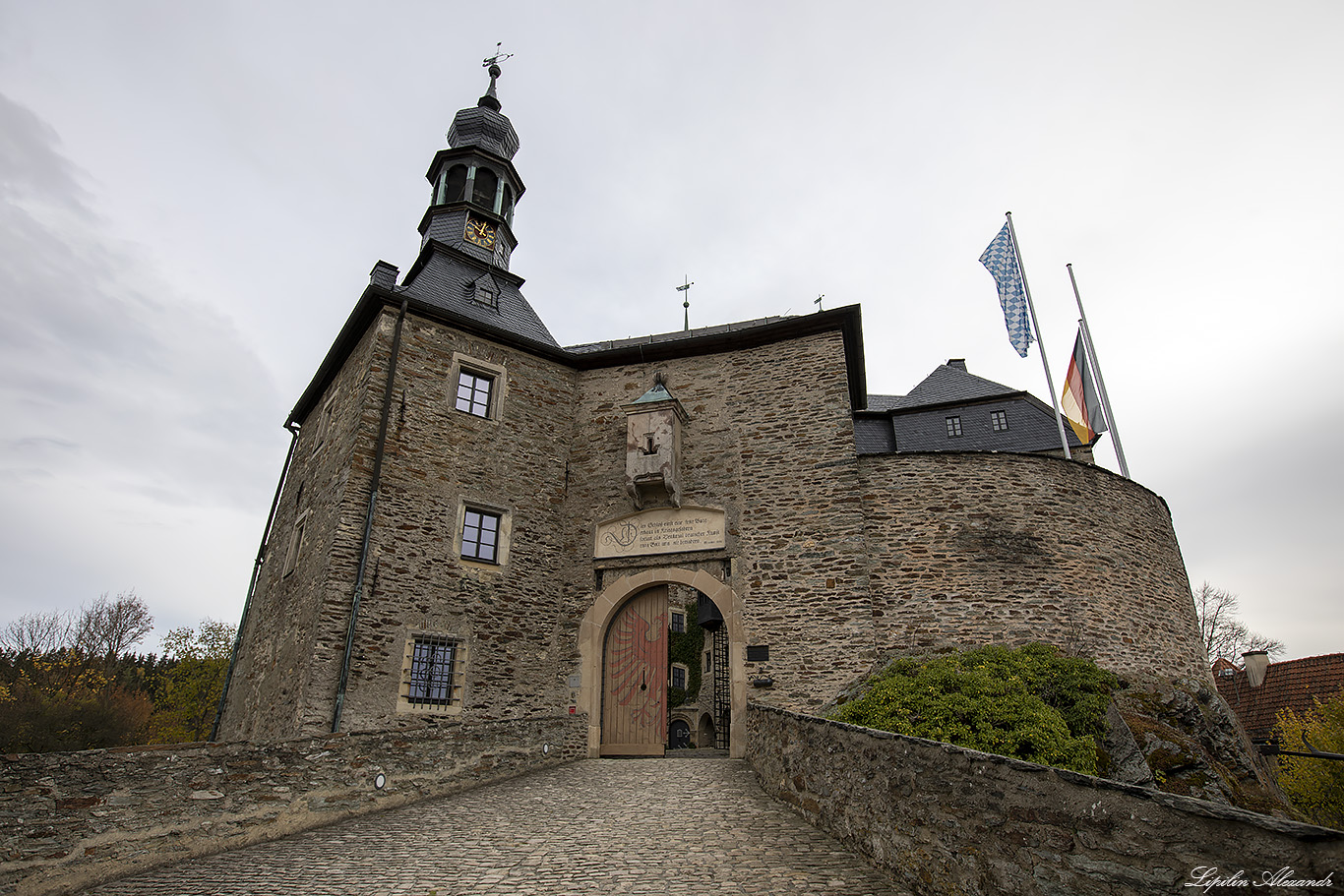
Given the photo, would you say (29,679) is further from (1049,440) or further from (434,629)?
(1049,440)

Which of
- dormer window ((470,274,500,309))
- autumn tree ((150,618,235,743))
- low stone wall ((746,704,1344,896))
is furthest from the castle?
autumn tree ((150,618,235,743))

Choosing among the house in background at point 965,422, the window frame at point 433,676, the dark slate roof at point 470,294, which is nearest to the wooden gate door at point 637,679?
the window frame at point 433,676

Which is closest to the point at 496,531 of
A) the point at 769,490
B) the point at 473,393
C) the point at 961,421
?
the point at 473,393

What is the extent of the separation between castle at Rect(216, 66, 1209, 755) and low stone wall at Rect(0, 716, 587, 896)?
254 centimetres

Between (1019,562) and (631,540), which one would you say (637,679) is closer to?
(631,540)

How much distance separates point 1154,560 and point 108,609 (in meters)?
40.4

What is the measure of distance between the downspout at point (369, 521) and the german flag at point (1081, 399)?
12.7m

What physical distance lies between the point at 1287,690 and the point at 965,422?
9.81 metres

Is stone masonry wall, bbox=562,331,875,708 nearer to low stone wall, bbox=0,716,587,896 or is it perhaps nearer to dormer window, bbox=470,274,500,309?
dormer window, bbox=470,274,500,309

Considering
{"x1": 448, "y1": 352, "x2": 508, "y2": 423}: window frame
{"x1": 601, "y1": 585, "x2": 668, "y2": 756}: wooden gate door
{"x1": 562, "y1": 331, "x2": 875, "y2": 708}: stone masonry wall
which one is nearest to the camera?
{"x1": 562, "y1": 331, "x2": 875, "y2": 708}: stone masonry wall

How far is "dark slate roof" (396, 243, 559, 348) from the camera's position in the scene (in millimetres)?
13531

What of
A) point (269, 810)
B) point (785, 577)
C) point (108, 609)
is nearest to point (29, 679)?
point (108, 609)

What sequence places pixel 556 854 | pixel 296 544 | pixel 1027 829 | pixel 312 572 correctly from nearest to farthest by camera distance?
pixel 1027 829, pixel 556 854, pixel 312 572, pixel 296 544

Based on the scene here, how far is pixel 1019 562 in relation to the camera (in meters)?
10.8
